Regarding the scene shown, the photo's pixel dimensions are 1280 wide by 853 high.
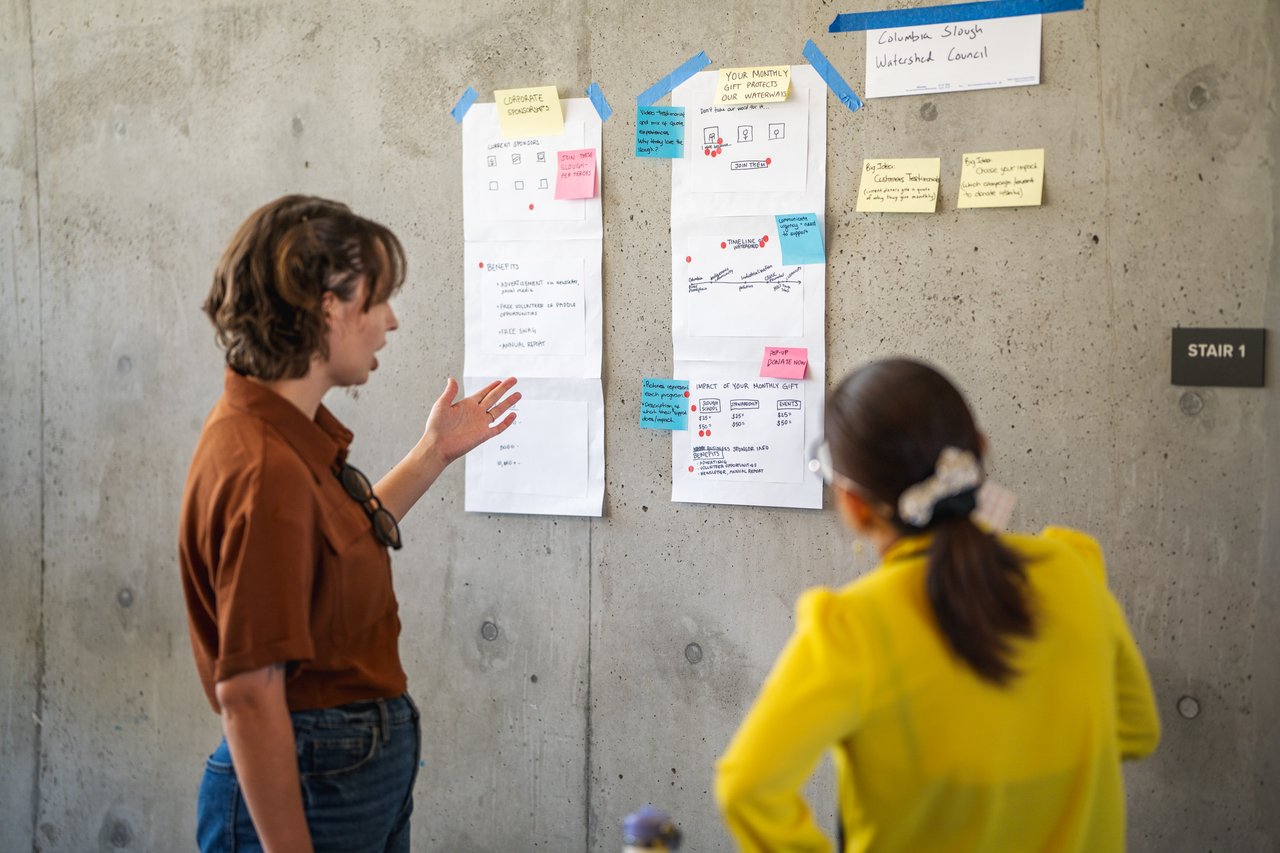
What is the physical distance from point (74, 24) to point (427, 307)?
1222 mm

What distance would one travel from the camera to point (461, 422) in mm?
2053

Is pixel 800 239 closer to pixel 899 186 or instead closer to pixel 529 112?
pixel 899 186

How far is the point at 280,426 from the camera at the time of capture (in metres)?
1.52

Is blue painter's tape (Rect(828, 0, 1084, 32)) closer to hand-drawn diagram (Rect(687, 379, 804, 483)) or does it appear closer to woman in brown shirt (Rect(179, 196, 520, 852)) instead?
hand-drawn diagram (Rect(687, 379, 804, 483))

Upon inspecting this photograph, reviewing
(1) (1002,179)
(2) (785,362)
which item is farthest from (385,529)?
(1) (1002,179)

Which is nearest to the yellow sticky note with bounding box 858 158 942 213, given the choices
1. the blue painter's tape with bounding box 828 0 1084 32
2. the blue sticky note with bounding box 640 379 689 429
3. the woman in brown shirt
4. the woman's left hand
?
the blue painter's tape with bounding box 828 0 1084 32

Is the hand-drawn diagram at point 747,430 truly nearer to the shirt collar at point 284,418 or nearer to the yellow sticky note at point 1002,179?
the yellow sticky note at point 1002,179

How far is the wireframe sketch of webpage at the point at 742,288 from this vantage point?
2223 mm

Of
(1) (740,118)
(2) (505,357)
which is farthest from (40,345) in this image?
(1) (740,118)

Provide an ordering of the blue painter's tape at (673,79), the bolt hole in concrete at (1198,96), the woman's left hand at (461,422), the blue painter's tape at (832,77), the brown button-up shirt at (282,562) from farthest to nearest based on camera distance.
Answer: the blue painter's tape at (673,79) → the blue painter's tape at (832,77) → the woman's left hand at (461,422) → the bolt hole in concrete at (1198,96) → the brown button-up shirt at (282,562)

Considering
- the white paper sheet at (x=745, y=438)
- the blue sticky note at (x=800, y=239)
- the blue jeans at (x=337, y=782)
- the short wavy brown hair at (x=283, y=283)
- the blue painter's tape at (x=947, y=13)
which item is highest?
the blue painter's tape at (x=947, y=13)

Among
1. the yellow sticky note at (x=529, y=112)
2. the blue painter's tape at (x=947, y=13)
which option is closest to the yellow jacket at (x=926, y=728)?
the blue painter's tape at (x=947, y=13)

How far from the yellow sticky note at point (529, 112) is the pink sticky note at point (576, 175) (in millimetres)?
65

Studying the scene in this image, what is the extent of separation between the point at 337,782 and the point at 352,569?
0.99 ft
